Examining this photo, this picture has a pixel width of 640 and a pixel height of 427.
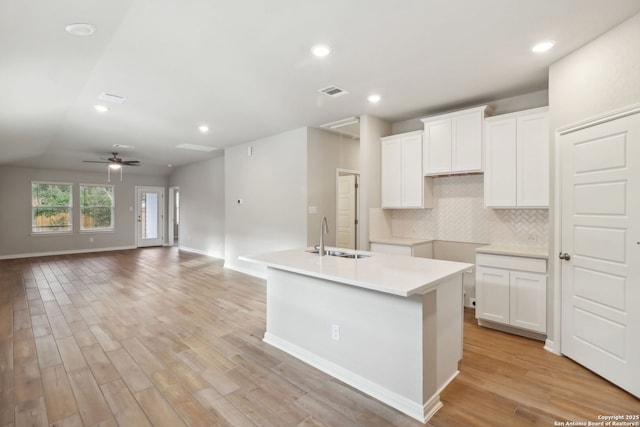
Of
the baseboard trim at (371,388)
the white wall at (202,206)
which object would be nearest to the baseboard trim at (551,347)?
the baseboard trim at (371,388)

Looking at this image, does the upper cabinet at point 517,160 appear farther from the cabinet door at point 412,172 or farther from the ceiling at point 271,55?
the cabinet door at point 412,172

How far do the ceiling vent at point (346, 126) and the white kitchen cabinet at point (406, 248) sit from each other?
75.2 inches

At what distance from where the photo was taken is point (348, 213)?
21.5 feet

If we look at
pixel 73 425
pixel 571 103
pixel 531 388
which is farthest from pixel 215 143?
pixel 531 388

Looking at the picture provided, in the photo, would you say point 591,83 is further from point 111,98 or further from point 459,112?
point 111,98

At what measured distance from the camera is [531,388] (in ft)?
7.69

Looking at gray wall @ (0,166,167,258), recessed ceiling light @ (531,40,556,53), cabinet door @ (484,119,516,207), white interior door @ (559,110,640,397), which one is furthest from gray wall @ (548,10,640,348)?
gray wall @ (0,166,167,258)

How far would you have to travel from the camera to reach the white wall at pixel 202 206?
8.39 meters

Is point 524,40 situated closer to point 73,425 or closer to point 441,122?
point 441,122

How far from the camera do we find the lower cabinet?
3160 mm

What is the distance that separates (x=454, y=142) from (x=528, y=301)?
6.69 ft

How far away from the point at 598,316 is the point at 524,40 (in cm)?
234

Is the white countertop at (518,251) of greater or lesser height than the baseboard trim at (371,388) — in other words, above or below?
above

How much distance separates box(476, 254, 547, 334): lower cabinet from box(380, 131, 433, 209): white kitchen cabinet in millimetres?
1222
